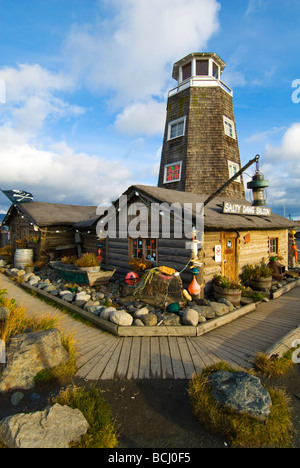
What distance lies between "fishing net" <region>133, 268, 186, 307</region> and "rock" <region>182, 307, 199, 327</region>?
971 millimetres

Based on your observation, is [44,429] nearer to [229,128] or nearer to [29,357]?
[29,357]

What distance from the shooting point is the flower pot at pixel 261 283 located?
9.71m

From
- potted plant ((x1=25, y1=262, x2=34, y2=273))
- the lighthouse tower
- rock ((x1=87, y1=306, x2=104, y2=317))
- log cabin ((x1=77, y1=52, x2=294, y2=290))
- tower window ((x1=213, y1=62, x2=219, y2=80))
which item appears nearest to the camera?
rock ((x1=87, y1=306, x2=104, y2=317))

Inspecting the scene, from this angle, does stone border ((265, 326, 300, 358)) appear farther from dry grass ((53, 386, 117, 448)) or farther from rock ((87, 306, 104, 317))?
rock ((87, 306, 104, 317))

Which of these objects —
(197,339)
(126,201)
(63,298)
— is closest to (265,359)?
(197,339)

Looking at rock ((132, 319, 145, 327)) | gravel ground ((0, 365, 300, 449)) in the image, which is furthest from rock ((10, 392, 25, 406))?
rock ((132, 319, 145, 327))

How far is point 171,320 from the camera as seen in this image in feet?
19.2

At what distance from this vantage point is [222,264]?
9.23 metres

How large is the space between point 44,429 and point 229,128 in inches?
795

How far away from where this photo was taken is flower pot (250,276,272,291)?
31.9 ft

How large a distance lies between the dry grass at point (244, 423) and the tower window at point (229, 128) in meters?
18.1

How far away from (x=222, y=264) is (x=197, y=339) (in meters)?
4.41
